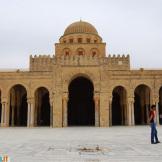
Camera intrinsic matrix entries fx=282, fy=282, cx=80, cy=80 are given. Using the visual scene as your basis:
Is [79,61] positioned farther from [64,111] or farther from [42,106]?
[42,106]

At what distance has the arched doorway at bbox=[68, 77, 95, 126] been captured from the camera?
102ft

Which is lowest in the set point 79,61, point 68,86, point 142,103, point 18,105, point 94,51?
point 18,105

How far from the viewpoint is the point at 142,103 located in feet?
93.8

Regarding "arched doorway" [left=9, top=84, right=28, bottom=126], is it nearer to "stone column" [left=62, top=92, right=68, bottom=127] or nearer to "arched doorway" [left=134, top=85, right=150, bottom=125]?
"stone column" [left=62, top=92, right=68, bottom=127]

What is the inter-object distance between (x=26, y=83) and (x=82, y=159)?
2002 cm

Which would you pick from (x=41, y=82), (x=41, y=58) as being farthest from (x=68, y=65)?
(x=41, y=58)

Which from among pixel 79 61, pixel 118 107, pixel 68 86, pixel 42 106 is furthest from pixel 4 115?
pixel 118 107

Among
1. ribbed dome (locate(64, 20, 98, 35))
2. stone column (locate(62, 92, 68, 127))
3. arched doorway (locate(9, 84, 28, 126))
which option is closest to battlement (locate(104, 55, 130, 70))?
ribbed dome (locate(64, 20, 98, 35))

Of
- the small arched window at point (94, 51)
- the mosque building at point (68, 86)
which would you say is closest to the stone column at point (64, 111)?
the mosque building at point (68, 86)

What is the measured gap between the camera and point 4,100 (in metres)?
25.6

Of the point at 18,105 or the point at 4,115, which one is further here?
the point at 18,105

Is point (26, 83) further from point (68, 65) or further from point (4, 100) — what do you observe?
point (68, 65)

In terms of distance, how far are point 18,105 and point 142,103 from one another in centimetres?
1265

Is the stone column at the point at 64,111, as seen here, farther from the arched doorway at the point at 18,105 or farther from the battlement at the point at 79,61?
the arched doorway at the point at 18,105
